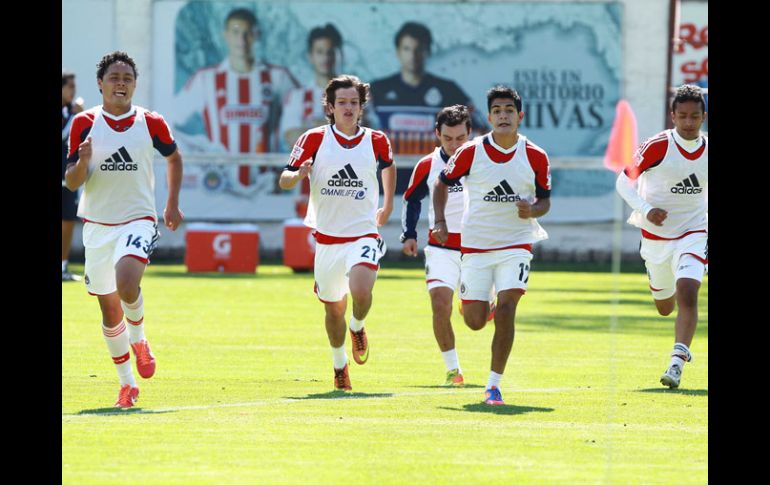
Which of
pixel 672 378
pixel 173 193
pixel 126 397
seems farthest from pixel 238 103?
pixel 126 397

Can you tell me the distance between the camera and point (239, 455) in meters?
9.71

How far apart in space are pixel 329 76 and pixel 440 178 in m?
20.7

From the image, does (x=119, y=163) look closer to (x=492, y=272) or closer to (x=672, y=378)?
(x=492, y=272)

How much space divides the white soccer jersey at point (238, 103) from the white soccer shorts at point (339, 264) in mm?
20246

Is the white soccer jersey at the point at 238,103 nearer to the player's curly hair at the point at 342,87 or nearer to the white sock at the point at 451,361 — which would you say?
the player's curly hair at the point at 342,87

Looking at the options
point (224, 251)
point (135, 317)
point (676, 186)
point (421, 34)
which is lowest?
point (224, 251)

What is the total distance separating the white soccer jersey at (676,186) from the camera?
1411 centimetres

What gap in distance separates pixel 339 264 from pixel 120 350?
2.07 metres

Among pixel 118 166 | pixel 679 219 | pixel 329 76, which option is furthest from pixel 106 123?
pixel 329 76

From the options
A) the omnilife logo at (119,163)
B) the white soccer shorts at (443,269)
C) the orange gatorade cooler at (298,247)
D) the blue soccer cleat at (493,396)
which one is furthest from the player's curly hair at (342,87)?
the orange gatorade cooler at (298,247)

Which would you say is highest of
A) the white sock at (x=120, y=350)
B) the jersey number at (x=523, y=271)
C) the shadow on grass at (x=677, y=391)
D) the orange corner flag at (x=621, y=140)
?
the orange corner flag at (x=621, y=140)

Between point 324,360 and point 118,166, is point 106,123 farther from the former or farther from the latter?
point 324,360

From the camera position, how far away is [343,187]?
1360 centimetres

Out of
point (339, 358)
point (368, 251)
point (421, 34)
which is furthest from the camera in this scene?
point (421, 34)
